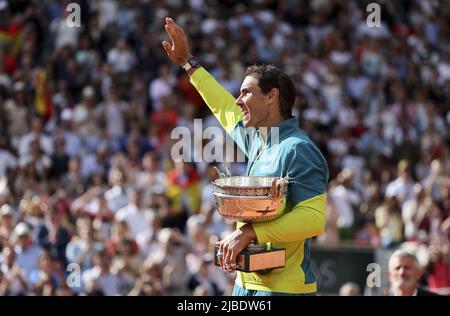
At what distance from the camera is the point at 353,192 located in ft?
43.8

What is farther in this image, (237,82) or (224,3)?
(224,3)

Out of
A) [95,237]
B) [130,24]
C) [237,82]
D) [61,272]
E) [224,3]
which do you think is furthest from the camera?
[224,3]

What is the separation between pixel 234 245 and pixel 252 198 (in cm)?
23

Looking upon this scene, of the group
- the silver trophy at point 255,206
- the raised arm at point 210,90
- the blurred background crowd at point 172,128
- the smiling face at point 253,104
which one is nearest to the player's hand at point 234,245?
the silver trophy at point 255,206

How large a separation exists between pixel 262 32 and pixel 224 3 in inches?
56.7

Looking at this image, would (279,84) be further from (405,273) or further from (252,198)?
(405,273)

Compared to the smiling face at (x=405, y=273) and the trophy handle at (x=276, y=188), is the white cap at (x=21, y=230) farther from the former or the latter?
the trophy handle at (x=276, y=188)

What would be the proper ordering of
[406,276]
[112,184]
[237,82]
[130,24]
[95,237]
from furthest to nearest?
1. [130,24]
2. [237,82]
3. [112,184]
4. [95,237]
5. [406,276]

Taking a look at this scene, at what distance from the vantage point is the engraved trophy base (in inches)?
178

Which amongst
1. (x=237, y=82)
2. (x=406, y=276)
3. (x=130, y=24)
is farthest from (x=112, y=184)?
(x=406, y=276)

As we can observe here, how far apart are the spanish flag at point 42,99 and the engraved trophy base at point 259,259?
34.0ft

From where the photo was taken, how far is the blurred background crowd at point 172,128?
1073cm

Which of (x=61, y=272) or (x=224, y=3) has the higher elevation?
(x=224, y=3)
